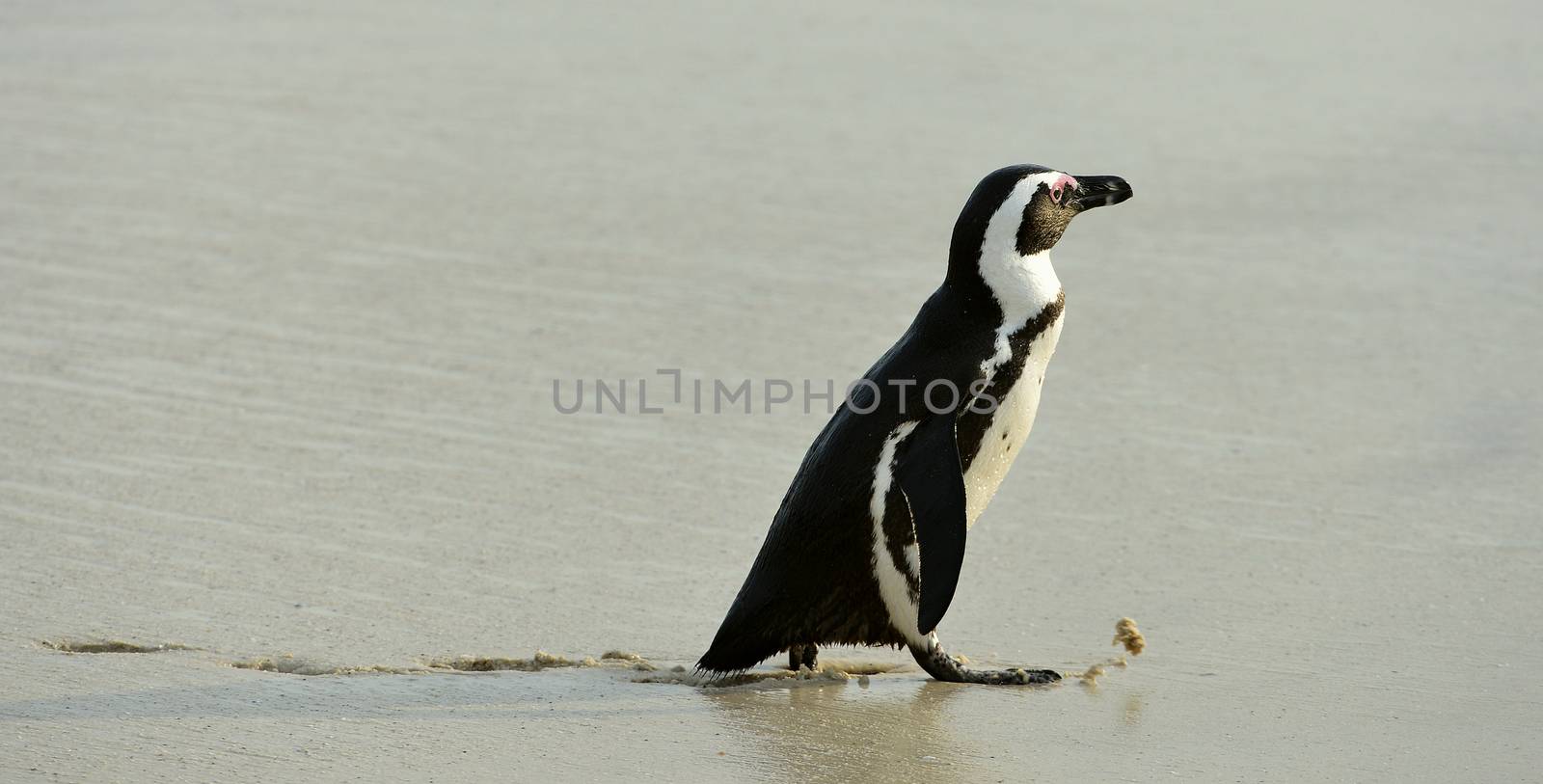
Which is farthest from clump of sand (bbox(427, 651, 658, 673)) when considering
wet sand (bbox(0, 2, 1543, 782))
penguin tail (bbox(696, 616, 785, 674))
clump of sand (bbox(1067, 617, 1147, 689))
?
clump of sand (bbox(1067, 617, 1147, 689))

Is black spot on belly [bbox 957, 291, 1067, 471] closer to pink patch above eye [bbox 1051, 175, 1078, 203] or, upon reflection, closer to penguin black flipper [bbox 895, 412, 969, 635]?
penguin black flipper [bbox 895, 412, 969, 635]

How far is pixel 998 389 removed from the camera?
314 cm

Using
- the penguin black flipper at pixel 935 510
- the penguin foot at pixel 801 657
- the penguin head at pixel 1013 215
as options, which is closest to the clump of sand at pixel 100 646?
the penguin foot at pixel 801 657

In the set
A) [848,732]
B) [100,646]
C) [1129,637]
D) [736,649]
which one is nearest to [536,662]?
[736,649]

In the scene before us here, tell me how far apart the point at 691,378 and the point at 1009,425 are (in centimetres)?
192

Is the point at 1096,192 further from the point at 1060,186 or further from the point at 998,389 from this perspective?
the point at 998,389

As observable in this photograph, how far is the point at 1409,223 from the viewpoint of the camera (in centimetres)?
655

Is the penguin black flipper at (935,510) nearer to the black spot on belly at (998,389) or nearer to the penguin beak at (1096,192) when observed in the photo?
the black spot on belly at (998,389)

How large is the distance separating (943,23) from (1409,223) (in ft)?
12.8

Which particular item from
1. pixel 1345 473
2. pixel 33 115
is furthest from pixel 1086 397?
pixel 33 115

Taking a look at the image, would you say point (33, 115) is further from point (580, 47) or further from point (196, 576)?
point (196, 576)

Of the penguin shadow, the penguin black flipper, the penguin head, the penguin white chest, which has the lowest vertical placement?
the penguin shadow

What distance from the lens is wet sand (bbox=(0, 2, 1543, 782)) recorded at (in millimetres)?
2955

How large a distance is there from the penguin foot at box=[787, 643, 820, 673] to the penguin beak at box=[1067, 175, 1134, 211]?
3.04 ft
